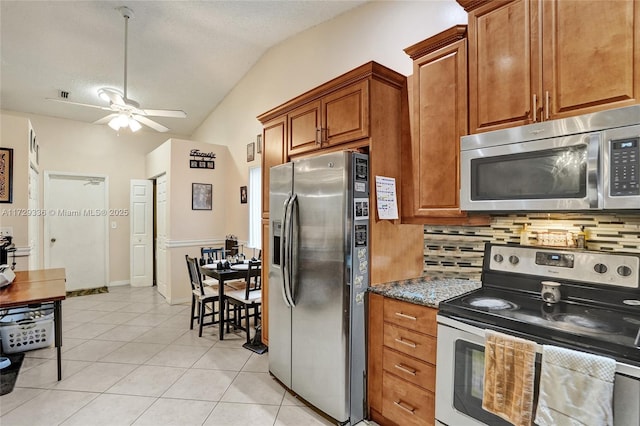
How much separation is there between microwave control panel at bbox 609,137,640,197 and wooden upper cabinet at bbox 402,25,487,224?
0.68 m

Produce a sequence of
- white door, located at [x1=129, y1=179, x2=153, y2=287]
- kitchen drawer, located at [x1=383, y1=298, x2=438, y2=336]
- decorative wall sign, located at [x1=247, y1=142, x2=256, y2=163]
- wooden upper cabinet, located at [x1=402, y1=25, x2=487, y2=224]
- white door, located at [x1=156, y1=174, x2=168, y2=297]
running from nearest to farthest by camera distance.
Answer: kitchen drawer, located at [x1=383, y1=298, x2=438, y2=336] < wooden upper cabinet, located at [x1=402, y1=25, x2=487, y2=224] < decorative wall sign, located at [x1=247, y1=142, x2=256, y2=163] < white door, located at [x1=156, y1=174, x2=168, y2=297] < white door, located at [x1=129, y1=179, x2=153, y2=287]

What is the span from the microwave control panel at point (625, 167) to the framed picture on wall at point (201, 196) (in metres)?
5.04

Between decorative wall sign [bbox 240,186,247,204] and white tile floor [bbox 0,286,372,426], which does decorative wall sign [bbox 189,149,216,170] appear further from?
white tile floor [bbox 0,286,372,426]

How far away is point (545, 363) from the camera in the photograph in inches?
51.8

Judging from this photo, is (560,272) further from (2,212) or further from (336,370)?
(2,212)

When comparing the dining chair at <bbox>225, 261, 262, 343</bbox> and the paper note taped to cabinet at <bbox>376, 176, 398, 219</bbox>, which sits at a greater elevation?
the paper note taped to cabinet at <bbox>376, 176, 398, 219</bbox>

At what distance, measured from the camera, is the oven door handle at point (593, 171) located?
1.46 m

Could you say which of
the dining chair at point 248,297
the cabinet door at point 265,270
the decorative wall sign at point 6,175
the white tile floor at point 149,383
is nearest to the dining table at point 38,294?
the white tile floor at point 149,383

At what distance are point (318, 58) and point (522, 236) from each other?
2.67 metres

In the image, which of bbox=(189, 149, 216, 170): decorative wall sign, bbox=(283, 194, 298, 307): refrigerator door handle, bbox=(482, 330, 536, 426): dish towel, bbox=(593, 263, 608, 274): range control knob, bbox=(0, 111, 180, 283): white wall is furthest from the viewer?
bbox=(0, 111, 180, 283): white wall

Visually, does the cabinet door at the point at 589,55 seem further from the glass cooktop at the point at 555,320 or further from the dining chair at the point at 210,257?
the dining chair at the point at 210,257

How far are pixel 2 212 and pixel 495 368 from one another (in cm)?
507

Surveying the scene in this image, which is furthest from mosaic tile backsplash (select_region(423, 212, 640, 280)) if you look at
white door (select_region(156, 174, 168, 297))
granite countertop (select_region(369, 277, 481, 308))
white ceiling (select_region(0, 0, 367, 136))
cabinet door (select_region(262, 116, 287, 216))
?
white door (select_region(156, 174, 168, 297))

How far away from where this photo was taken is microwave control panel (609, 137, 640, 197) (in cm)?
137
